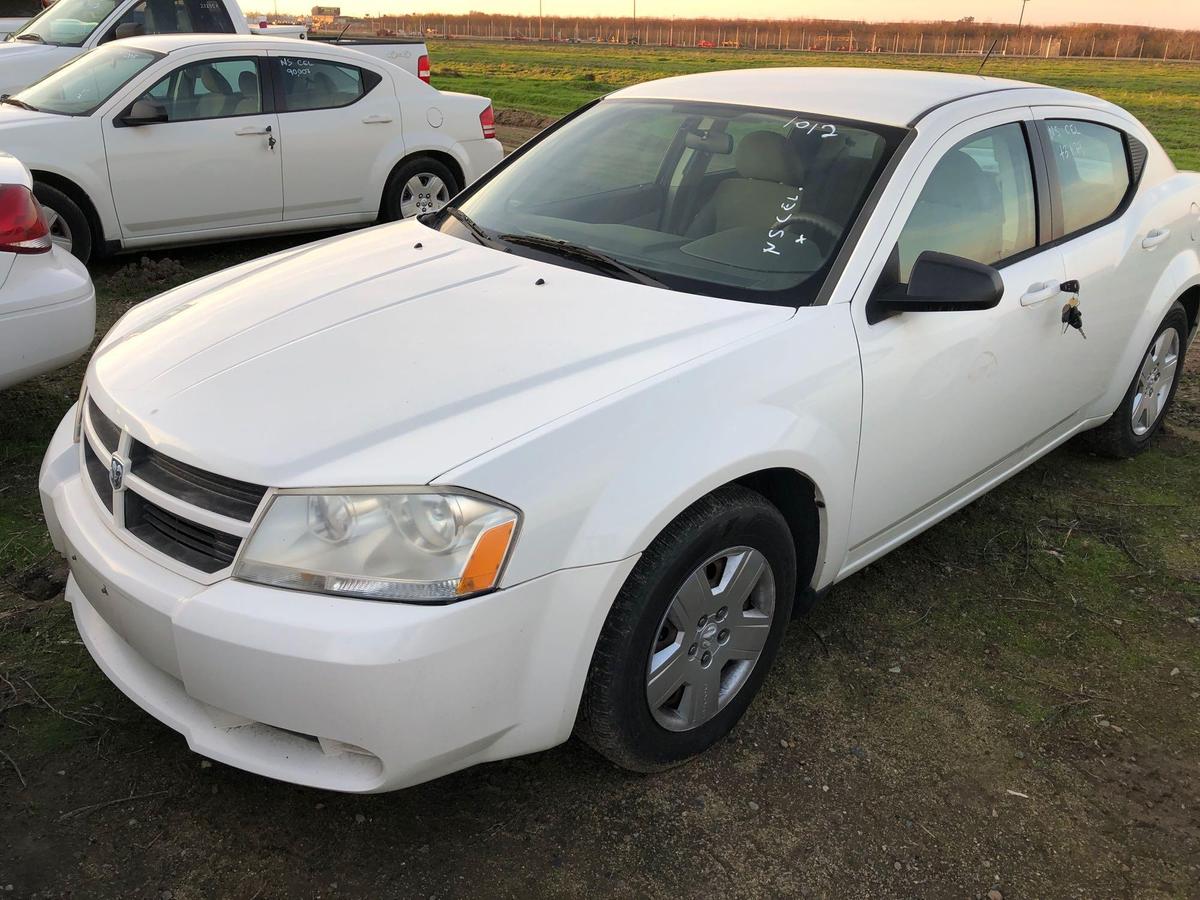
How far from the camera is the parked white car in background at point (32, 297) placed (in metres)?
3.93

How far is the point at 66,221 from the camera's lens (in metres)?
6.46

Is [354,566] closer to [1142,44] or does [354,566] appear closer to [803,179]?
[803,179]

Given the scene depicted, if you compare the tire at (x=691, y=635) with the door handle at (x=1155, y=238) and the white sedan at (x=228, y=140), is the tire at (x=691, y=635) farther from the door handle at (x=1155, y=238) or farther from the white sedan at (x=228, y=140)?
the white sedan at (x=228, y=140)

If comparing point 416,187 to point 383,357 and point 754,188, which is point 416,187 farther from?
point 383,357

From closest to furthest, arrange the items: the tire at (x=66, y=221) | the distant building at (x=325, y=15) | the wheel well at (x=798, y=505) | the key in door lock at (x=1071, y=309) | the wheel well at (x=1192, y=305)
Answer: the wheel well at (x=798, y=505) → the key in door lock at (x=1071, y=309) → the wheel well at (x=1192, y=305) → the tire at (x=66, y=221) → the distant building at (x=325, y=15)

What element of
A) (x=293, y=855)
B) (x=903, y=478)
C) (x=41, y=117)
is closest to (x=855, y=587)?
(x=903, y=478)

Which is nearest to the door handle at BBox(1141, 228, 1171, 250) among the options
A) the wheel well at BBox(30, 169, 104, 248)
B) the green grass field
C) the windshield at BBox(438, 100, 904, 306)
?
the windshield at BBox(438, 100, 904, 306)

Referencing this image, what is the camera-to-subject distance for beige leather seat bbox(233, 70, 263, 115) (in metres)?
7.11

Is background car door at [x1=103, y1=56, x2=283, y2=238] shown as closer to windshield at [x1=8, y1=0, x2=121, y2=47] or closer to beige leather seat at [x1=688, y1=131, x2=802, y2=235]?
windshield at [x1=8, y1=0, x2=121, y2=47]

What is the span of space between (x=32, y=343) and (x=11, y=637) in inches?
54.5

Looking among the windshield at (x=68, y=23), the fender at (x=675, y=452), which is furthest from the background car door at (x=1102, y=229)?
the windshield at (x=68, y=23)

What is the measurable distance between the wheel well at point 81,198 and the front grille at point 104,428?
447cm

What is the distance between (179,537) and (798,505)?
1.58 metres

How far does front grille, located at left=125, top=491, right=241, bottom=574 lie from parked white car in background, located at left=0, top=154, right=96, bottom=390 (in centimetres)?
199
